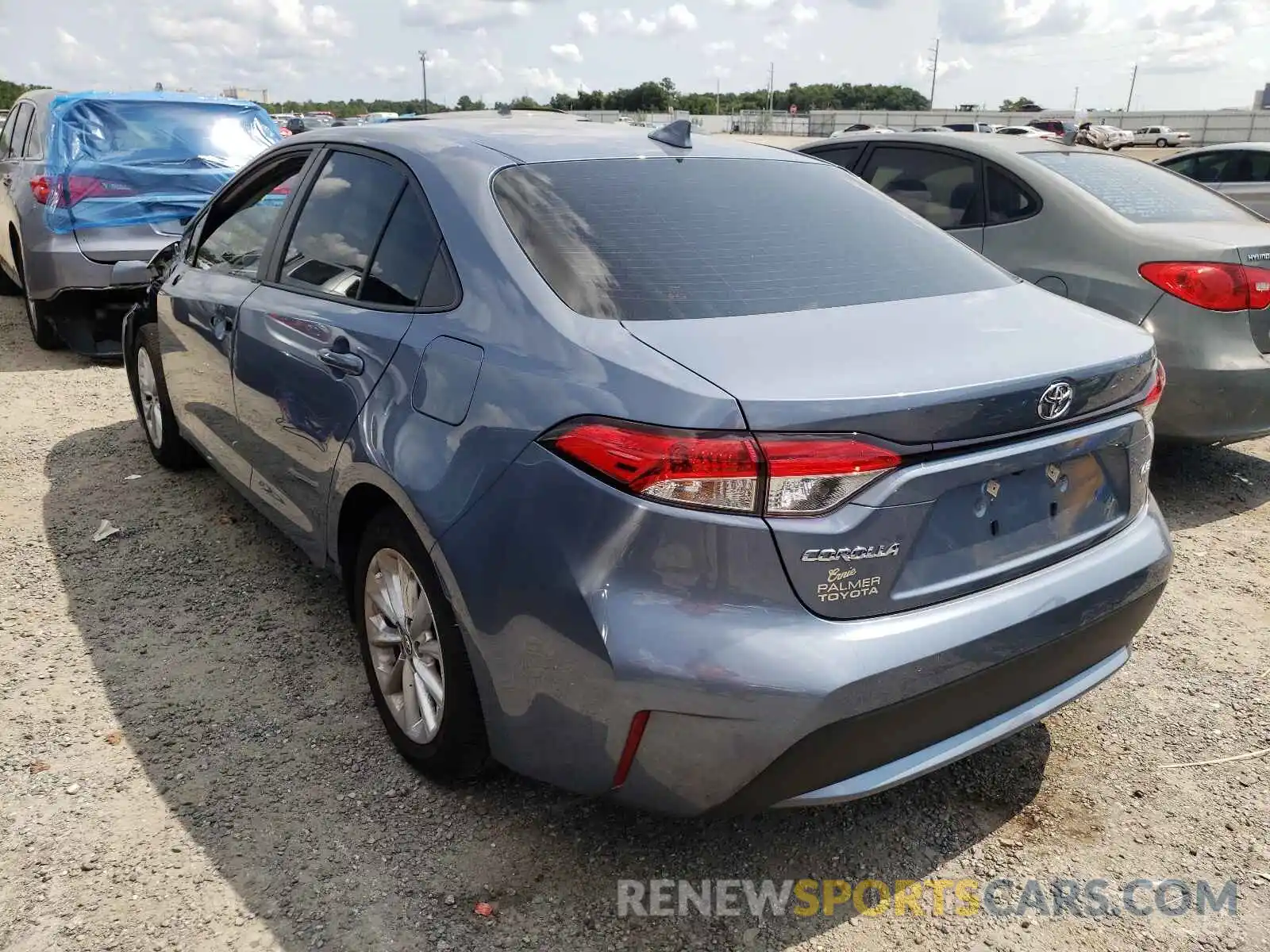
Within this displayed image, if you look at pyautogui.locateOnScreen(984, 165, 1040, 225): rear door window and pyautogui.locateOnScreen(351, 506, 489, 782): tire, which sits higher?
pyautogui.locateOnScreen(984, 165, 1040, 225): rear door window

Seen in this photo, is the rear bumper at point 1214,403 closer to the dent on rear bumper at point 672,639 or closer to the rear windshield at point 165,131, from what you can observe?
the dent on rear bumper at point 672,639

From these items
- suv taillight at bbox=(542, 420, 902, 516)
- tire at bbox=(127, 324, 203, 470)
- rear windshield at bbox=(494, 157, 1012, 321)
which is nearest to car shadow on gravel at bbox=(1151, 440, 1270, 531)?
rear windshield at bbox=(494, 157, 1012, 321)

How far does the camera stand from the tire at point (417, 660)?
242cm

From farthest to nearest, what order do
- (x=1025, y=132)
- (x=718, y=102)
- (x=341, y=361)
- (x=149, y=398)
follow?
(x=718, y=102) < (x=1025, y=132) < (x=149, y=398) < (x=341, y=361)

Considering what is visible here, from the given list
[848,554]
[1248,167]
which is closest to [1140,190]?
[848,554]

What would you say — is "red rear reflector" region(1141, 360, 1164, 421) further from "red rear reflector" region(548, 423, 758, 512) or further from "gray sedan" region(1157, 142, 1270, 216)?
"gray sedan" region(1157, 142, 1270, 216)

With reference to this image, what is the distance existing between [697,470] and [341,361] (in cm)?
132

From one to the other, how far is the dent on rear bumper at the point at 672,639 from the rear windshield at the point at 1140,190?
11.3 ft

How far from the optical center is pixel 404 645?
2.71 m

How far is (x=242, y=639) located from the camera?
3520 millimetres

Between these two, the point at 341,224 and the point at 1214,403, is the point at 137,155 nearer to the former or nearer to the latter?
the point at 341,224

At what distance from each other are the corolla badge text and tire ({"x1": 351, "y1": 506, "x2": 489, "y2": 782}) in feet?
2.86

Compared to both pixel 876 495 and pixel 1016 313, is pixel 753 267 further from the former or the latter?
pixel 876 495

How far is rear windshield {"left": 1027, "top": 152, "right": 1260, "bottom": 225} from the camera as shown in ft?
16.2
